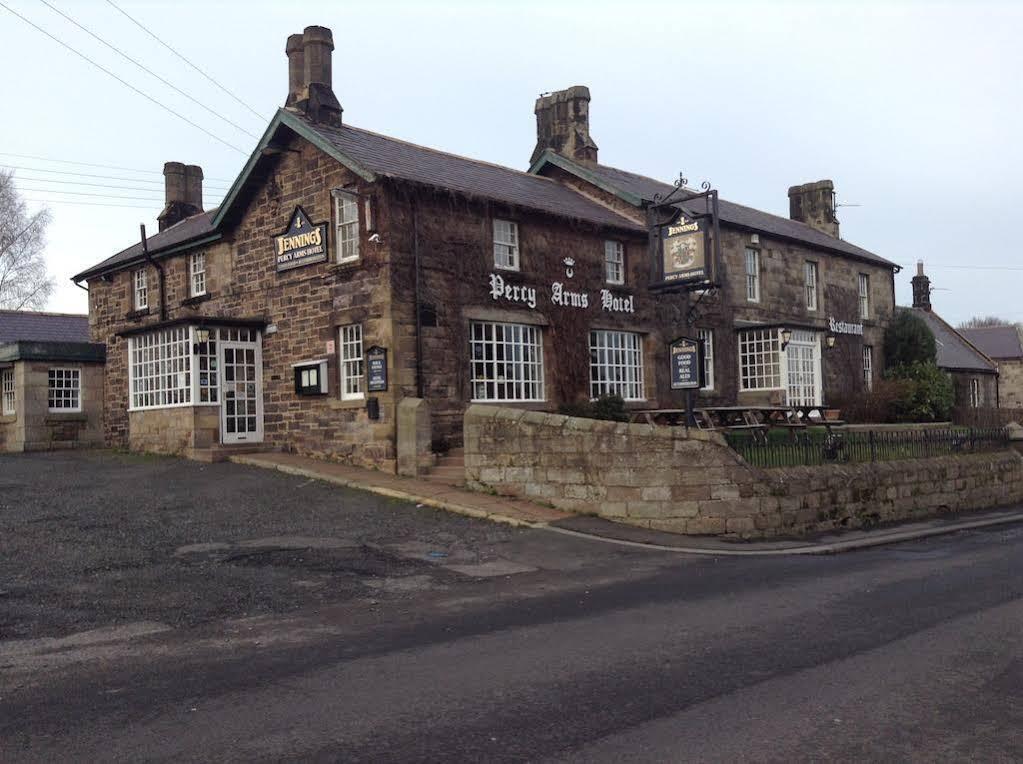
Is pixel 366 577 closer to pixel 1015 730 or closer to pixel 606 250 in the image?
pixel 1015 730

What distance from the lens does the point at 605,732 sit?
4914 mm

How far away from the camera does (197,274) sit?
78.3 feet

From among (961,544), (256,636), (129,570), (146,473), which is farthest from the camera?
(146,473)

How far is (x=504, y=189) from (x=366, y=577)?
44.5 feet

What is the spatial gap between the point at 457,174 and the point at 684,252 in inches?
→ 223

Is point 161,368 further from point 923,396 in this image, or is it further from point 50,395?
point 923,396

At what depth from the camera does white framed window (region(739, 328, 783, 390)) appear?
2572 centimetres

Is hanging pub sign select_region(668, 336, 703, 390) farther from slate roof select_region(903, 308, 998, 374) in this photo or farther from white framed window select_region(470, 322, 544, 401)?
slate roof select_region(903, 308, 998, 374)

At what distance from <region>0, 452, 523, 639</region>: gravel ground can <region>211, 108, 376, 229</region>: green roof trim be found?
627cm

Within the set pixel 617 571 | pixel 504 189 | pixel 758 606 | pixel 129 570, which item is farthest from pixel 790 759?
pixel 504 189

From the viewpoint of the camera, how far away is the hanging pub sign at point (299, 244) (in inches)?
768

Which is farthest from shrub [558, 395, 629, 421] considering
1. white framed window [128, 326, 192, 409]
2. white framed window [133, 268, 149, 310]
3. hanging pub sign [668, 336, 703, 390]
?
white framed window [133, 268, 149, 310]

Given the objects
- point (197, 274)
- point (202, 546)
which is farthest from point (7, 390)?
point (202, 546)

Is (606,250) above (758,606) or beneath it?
above
